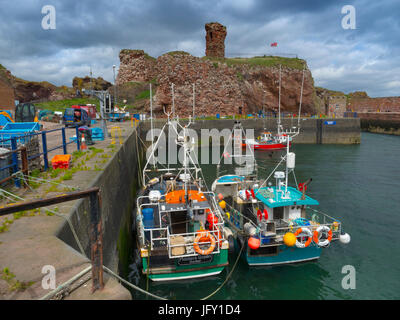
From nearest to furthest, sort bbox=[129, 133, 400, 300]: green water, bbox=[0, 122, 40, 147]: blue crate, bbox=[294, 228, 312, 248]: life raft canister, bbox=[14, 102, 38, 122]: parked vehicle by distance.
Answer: bbox=[129, 133, 400, 300]: green water < bbox=[0, 122, 40, 147]: blue crate < bbox=[294, 228, 312, 248]: life raft canister < bbox=[14, 102, 38, 122]: parked vehicle

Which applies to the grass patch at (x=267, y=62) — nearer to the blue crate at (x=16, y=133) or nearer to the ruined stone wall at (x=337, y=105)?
the ruined stone wall at (x=337, y=105)

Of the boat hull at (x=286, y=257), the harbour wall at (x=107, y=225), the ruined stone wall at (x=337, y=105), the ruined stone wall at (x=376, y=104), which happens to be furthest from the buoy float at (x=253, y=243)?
the ruined stone wall at (x=376, y=104)

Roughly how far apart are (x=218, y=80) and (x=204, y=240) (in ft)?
188

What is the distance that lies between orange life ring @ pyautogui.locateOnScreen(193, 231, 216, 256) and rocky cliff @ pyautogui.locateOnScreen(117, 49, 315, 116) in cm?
5111

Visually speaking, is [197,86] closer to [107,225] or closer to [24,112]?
[24,112]

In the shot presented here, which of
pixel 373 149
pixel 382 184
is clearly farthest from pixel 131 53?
pixel 382 184

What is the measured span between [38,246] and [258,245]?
8303 millimetres

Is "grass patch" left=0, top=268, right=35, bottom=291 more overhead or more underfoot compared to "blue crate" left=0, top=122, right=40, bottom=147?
more underfoot

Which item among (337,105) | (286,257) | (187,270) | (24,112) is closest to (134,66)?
(24,112)

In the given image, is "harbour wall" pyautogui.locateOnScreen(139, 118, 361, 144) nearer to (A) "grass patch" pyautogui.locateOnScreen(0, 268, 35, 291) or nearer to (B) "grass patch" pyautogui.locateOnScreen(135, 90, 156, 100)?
(B) "grass patch" pyautogui.locateOnScreen(135, 90, 156, 100)

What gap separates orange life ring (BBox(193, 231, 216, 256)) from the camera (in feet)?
33.0

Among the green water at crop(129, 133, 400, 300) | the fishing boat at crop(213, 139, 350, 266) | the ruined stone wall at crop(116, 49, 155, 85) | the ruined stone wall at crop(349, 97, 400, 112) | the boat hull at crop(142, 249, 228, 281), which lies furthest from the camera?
the ruined stone wall at crop(349, 97, 400, 112)

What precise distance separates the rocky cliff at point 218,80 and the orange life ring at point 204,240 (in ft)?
168

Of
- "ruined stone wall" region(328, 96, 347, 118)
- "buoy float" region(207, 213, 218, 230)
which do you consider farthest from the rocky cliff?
"buoy float" region(207, 213, 218, 230)
